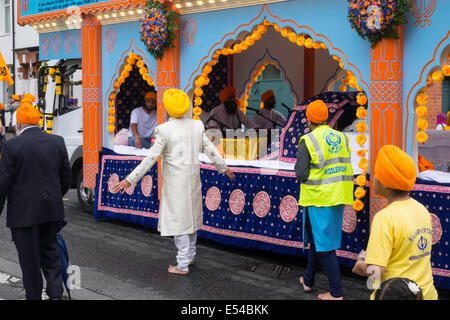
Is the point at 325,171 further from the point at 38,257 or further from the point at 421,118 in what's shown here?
the point at 38,257

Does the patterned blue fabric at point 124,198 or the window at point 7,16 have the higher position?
the window at point 7,16

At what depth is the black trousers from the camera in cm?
494

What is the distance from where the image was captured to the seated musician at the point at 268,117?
32.5 feet

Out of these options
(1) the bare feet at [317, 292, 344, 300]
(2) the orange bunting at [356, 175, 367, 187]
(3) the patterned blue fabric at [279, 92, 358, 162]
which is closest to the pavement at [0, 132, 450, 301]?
(1) the bare feet at [317, 292, 344, 300]

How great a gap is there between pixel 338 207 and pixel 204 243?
2.98m

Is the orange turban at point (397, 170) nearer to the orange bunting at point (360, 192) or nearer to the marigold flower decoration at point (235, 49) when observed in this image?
the orange bunting at point (360, 192)

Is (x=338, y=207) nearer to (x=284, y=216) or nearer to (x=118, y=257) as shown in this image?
(x=284, y=216)

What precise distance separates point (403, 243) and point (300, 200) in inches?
97.6

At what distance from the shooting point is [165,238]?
8320 mm

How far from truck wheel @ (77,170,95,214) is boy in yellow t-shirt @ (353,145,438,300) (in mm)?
7613

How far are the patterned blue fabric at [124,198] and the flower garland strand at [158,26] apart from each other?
1.72 metres

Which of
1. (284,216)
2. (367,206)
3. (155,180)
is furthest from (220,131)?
(367,206)

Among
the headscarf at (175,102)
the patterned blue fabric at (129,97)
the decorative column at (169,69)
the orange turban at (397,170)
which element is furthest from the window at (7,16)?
the orange turban at (397,170)
